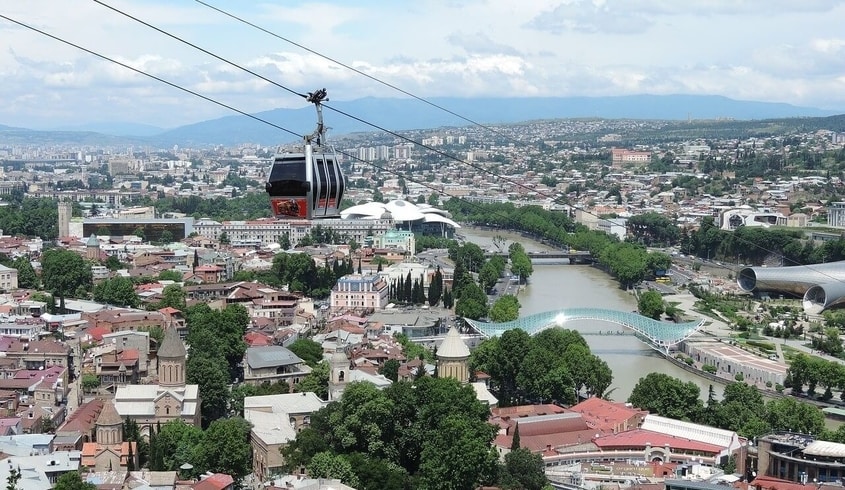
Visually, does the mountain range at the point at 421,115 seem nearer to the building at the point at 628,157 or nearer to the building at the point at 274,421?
the building at the point at 628,157

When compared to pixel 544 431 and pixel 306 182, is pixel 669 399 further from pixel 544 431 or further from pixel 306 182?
pixel 306 182

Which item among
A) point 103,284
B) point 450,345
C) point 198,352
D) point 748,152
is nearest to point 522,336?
point 450,345

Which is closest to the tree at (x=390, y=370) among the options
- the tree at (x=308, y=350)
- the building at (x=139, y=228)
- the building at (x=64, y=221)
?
the tree at (x=308, y=350)

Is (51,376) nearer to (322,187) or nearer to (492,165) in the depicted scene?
(322,187)

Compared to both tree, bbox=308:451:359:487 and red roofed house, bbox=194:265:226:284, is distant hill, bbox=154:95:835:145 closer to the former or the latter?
red roofed house, bbox=194:265:226:284

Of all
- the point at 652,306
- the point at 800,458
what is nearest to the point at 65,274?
the point at 652,306

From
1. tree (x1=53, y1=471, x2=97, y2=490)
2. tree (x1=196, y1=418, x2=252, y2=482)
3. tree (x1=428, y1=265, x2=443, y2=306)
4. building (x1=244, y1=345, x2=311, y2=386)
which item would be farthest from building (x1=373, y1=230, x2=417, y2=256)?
tree (x1=53, y1=471, x2=97, y2=490)
